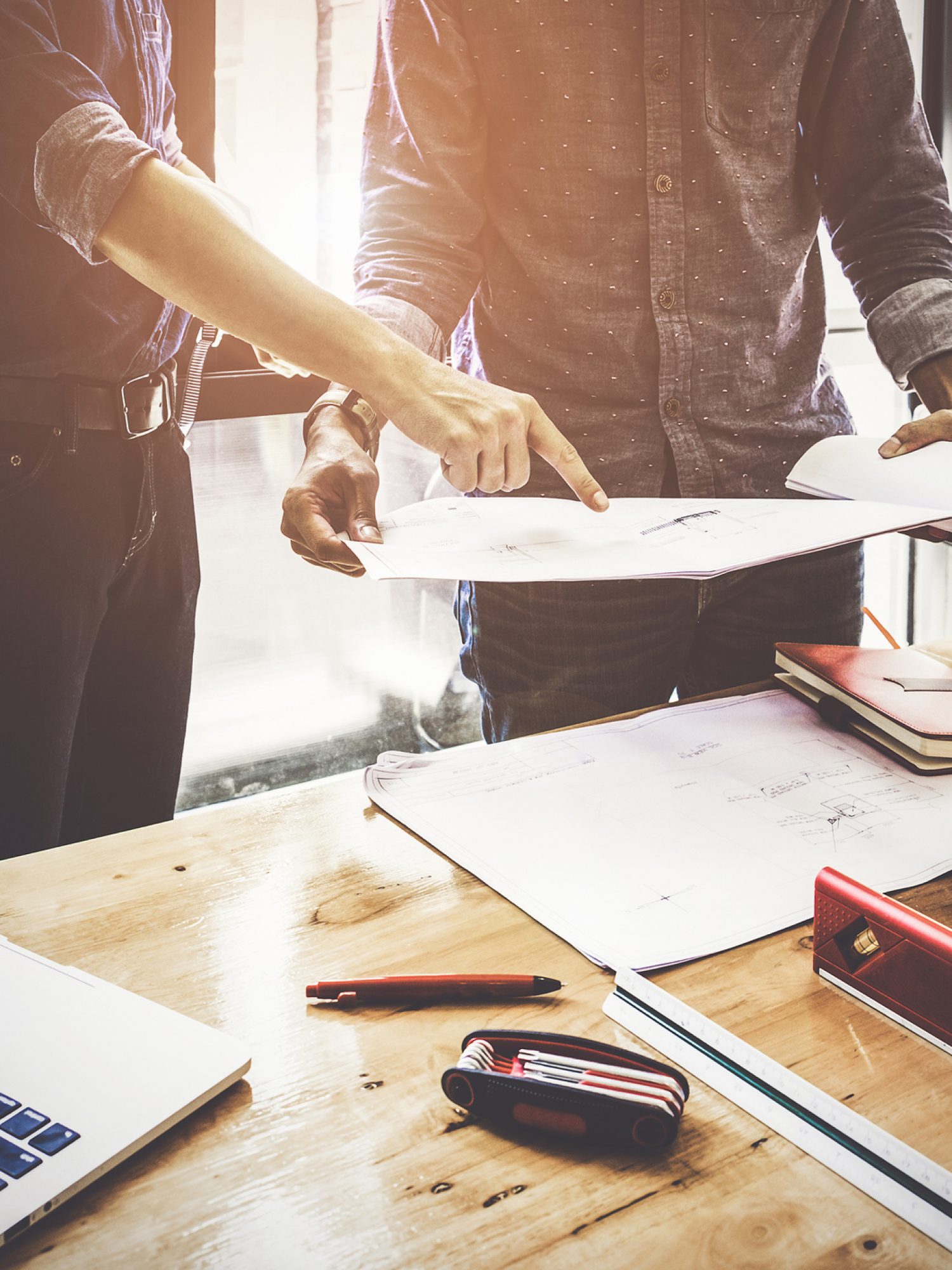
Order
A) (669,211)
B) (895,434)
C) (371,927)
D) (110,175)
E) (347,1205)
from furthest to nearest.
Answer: (669,211), (895,434), (110,175), (371,927), (347,1205)

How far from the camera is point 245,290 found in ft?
2.72

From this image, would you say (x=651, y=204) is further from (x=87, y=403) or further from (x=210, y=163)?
(x=210, y=163)

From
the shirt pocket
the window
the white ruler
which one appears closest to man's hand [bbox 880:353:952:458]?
the shirt pocket

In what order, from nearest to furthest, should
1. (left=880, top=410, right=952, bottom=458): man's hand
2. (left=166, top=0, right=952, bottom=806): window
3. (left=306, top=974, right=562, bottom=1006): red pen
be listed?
(left=306, top=974, right=562, bottom=1006): red pen < (left=880, top=410, right=952, bottom=458): man's hand < (left=166, top=0, right=952, bottom=806): window

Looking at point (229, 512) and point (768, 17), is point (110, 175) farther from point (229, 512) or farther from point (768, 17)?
point (229, 512)

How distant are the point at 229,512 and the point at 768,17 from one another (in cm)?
122

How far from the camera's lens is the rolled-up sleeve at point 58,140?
849 mm

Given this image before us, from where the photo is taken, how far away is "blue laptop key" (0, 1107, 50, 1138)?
Result: 0.46 meters

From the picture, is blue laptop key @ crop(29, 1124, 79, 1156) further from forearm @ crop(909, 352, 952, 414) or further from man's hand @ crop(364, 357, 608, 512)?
forearm @ crop(909, 352, 952, 414)

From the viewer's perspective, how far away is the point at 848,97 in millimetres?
1194

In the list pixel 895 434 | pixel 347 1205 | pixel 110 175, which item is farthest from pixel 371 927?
pixel 895 434

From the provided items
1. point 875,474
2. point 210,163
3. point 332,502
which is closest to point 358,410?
point 332,502

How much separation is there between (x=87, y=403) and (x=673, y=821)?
76cm

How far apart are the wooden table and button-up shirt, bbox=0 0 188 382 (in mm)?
550
